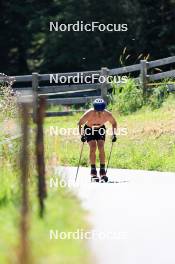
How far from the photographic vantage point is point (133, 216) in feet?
34.6

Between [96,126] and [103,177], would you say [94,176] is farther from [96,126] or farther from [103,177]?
[96,126]

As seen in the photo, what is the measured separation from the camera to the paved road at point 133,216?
846cm

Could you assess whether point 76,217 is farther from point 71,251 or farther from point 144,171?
point 144,171

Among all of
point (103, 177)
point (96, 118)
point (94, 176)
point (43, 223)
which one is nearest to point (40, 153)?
point (43, 223)

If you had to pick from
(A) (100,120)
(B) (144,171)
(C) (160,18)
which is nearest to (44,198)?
(A) (100,120)

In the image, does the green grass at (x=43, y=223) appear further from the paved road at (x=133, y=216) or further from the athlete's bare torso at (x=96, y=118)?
the athlete's bare torso at (x=96, y=118)

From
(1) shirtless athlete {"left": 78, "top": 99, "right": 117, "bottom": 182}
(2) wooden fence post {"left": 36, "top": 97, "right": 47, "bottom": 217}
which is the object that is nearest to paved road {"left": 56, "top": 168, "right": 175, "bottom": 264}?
(1) shirtless athlete {"left": 78, "top": 99, "right": 117, "bottom": 182}

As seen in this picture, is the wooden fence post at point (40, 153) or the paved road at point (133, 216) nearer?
the wooden fence post at point (40, 153)

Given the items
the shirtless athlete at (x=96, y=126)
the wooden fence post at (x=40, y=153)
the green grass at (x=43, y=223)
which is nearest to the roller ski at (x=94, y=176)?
the shirtless athlete at (x=96, y=126)

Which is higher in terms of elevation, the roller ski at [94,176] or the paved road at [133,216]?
the roller ski at [94,176]

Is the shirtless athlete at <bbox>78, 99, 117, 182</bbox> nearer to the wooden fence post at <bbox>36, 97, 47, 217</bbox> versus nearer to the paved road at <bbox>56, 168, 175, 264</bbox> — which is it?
the paved road at <bbox>56, 168, 175, 264</bbox>

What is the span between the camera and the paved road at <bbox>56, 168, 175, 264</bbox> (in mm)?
8461

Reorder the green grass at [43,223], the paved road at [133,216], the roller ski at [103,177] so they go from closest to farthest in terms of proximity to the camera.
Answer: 1. the green grass at [43,223]
2. the paved road at [133,216]
3. the roller ski at [103,177]

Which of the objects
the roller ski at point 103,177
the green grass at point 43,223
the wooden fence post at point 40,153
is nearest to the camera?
the green grass at point 43,223
